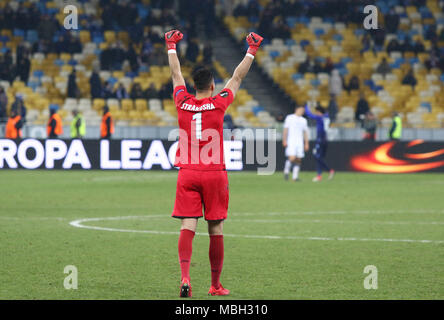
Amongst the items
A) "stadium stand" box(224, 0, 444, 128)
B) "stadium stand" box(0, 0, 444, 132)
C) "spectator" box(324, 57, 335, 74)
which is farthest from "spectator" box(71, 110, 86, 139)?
"spectator" box(324, 57, 335, 74)

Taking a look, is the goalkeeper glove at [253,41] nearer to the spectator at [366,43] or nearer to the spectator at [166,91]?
the spectator at [166,91]

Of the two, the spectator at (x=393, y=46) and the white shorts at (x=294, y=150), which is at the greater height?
the spectator at (x=393, y=46)

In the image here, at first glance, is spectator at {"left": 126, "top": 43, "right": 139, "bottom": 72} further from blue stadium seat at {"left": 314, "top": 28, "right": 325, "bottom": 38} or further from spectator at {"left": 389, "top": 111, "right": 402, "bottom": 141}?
spectator at {"left": 389, "top": 111, "right": 402, "bottom": 141}

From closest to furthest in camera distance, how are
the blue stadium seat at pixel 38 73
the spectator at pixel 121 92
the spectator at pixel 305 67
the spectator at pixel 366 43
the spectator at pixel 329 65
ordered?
the spectator at pixel 121 92
the blue stadium seat at pixel 38 73
the spectator at pixel 329 65
the spectator at pixel 305 67
the spectator at pixel 366 43

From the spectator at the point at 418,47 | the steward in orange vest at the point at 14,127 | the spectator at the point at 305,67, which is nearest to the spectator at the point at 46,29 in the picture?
the steward in orange vest at the point at 14,127

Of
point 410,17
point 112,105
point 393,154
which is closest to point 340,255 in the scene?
point 393,154

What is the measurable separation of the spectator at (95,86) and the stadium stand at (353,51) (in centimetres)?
698

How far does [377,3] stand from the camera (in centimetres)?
4038

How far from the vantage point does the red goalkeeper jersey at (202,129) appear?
8.06m

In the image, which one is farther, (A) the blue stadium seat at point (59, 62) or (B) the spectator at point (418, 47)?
(B) the spectator at point (418, 47)

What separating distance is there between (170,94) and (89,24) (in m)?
5.14

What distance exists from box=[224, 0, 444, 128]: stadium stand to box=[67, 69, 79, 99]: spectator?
7.76 metres

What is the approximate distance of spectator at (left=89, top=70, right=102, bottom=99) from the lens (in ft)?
108

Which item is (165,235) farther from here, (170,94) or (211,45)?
(211,45)
